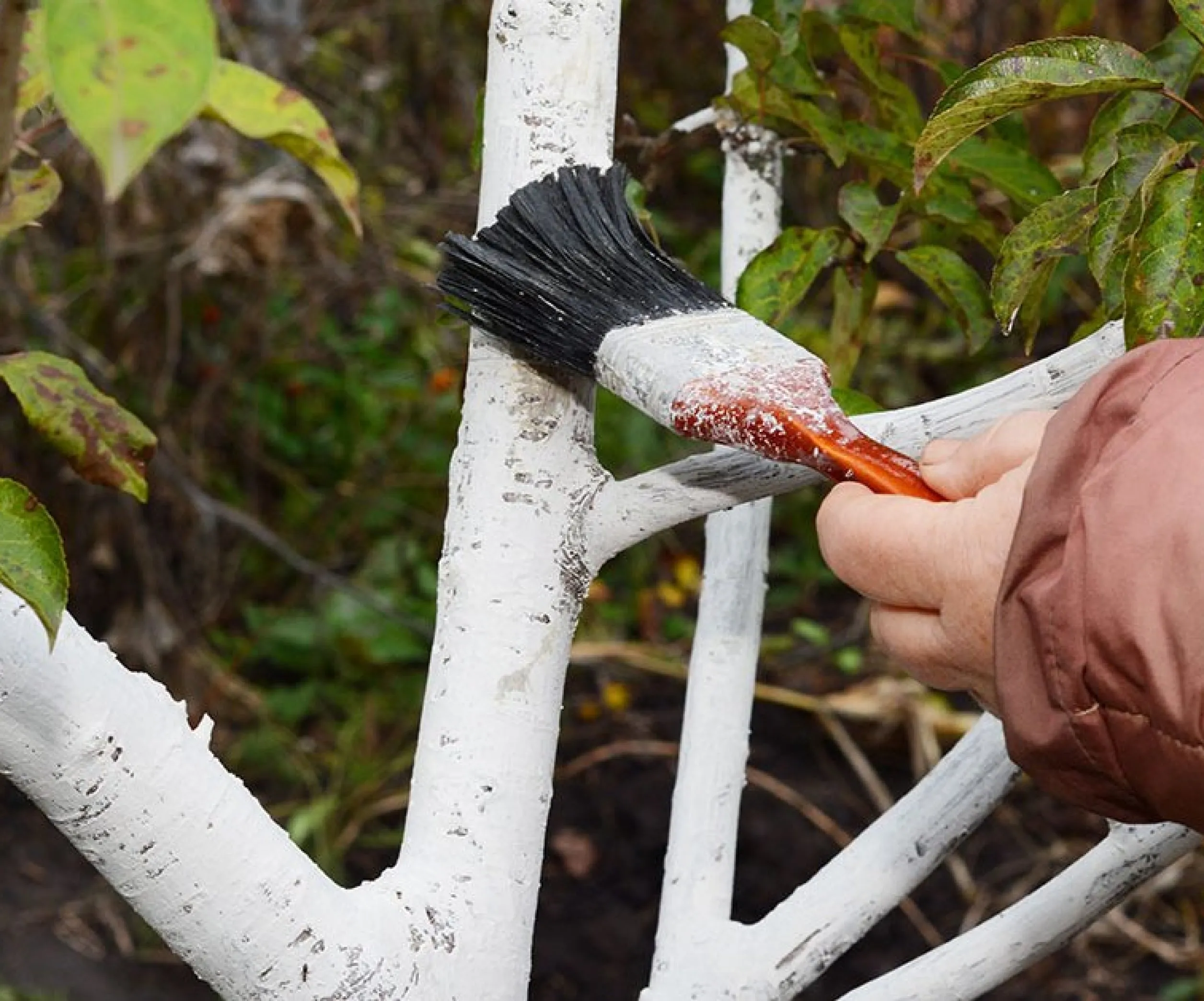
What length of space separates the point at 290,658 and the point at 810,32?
6.03 ft

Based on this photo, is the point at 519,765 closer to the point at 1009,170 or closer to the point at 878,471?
the point at 878,471

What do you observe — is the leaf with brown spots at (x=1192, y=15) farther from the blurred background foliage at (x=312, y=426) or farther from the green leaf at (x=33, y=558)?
the blurred background foliage at (x=312, y=426)

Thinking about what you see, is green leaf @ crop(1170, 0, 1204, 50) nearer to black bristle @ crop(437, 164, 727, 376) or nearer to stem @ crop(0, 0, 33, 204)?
black bristle @ crop(437, 164, 727, 376)

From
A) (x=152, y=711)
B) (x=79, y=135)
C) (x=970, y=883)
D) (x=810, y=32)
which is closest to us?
(x=79, y=135)

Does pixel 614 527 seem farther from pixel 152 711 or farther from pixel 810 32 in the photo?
pixel 810 32

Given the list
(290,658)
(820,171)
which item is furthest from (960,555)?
(820,171)

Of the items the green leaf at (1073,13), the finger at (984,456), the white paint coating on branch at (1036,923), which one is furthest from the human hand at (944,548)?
the green leaf at (1073,13)

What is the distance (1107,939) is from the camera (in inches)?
95.0

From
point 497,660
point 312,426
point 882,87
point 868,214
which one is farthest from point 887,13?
point 312,426

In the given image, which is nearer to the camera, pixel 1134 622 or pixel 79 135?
pixel 79 135

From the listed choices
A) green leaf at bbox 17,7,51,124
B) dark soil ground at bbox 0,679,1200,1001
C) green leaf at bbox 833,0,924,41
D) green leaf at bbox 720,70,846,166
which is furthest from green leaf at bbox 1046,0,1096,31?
dark soil ground at bbox 0,679,1200,1001

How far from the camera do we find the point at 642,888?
2.34 meters

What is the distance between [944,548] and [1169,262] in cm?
18

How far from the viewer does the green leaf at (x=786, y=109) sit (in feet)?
3.28
